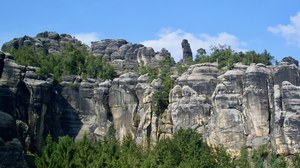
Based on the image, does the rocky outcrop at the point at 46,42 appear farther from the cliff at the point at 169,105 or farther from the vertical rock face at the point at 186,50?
the vertical rock face at the point at 186,50

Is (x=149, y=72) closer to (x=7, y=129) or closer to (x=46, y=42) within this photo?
(x=46, y=42)

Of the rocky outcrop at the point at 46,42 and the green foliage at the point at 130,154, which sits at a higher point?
the rocky outcrop at the point at 46,42

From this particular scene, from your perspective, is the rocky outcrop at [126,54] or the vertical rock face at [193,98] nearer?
the vertical rock face at [193,98]

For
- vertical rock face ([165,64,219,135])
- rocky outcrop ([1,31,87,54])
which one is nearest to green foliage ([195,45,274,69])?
vertical rock face ([165,64,219,135])

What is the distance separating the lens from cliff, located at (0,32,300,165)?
41.1m

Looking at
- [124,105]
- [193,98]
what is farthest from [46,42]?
[193,98]

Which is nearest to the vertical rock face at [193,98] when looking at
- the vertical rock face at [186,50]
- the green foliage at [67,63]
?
the green foliage at [67,63]

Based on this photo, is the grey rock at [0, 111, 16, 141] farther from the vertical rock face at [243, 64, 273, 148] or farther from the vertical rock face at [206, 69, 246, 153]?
the vertical rock face at [243, 64, 273, 148]

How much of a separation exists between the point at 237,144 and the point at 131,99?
11.0 metres

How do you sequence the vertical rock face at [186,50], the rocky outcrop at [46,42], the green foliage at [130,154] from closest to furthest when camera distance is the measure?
the green foliage at [130,154] → the rocky outcrop at [46,42] → the vertical rock face at [186,50]

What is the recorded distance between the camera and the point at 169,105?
4597 cm

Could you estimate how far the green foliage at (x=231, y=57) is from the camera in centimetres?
4789

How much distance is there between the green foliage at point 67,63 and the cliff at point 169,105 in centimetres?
209

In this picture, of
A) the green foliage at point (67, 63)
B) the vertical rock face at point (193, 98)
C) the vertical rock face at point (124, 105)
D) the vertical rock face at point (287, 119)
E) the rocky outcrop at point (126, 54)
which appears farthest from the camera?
the rocky outcrop at point (126, 54)
